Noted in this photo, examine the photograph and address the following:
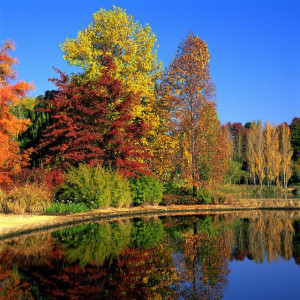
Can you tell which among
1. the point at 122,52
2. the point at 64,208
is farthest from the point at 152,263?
the point at 122,52

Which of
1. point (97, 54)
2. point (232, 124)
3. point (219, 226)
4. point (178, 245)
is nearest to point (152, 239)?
point (178, 245)

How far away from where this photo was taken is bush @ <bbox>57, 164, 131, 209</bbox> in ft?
60.0

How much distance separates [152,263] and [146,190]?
12.7 metres

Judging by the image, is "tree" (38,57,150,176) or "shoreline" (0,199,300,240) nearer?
"shoreline" (0,199,300,240)

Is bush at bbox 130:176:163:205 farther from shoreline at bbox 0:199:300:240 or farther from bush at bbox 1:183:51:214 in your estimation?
bush at bbox 1:183:51:214

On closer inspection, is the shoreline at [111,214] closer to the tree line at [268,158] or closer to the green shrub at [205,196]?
the green shrub at [205,196]

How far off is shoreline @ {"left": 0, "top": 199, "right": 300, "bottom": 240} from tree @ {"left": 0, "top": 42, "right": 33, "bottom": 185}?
19.0 feet

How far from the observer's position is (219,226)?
1500 centimetres

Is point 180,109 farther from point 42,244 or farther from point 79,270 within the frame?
point 79,270

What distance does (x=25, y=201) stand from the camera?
16.1m

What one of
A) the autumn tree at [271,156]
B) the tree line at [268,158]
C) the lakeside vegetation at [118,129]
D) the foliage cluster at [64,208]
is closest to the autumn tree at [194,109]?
the lakeside vegetation at [118,129]

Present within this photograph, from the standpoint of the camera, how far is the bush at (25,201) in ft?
52.2

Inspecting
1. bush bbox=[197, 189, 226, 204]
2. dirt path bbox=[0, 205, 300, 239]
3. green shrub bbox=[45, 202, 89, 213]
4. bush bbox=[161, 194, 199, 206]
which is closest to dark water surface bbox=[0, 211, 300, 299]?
dirt path bbox=[0, 205, 300, 239]

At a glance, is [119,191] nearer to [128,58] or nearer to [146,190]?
[146,190]
